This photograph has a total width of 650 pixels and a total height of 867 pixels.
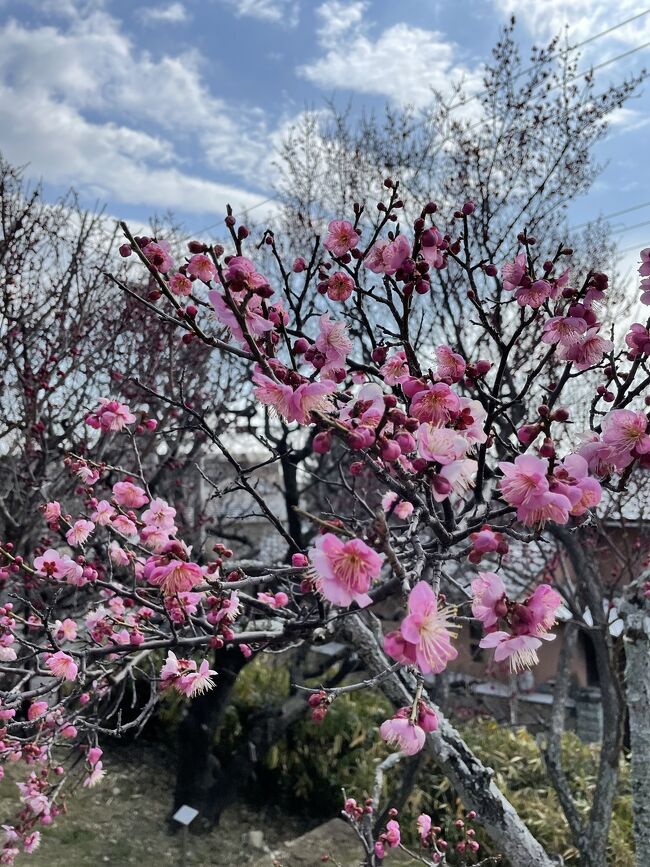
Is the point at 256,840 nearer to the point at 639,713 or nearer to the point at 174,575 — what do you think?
the point at 639,713

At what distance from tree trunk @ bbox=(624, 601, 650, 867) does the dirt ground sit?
313 cm

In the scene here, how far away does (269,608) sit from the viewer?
108 inches

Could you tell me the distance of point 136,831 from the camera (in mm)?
6727

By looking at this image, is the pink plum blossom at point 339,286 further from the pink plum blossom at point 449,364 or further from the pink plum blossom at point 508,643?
the pink plum blossom at point 508,643

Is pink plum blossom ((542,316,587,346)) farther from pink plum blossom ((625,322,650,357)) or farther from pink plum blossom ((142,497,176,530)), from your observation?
pink plum blossom ((142,497,176,530))

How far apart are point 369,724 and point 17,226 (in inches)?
265

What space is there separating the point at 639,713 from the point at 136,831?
17.5ft

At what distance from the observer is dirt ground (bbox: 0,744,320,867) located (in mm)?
6090

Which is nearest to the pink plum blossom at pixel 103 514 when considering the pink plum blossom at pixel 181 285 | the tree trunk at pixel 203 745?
the pink plum blossom at pixel 181 285

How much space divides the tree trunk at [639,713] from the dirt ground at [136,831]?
3.13 meters

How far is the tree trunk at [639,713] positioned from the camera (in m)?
3.76

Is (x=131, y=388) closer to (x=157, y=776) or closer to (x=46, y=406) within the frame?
(x=46, y=406)

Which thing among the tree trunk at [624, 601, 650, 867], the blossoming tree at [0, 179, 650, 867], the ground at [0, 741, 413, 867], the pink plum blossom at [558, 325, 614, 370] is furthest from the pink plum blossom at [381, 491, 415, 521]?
the ground at [0, 741, 413, 867]

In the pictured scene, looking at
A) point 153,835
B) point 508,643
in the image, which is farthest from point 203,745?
point 508,643
